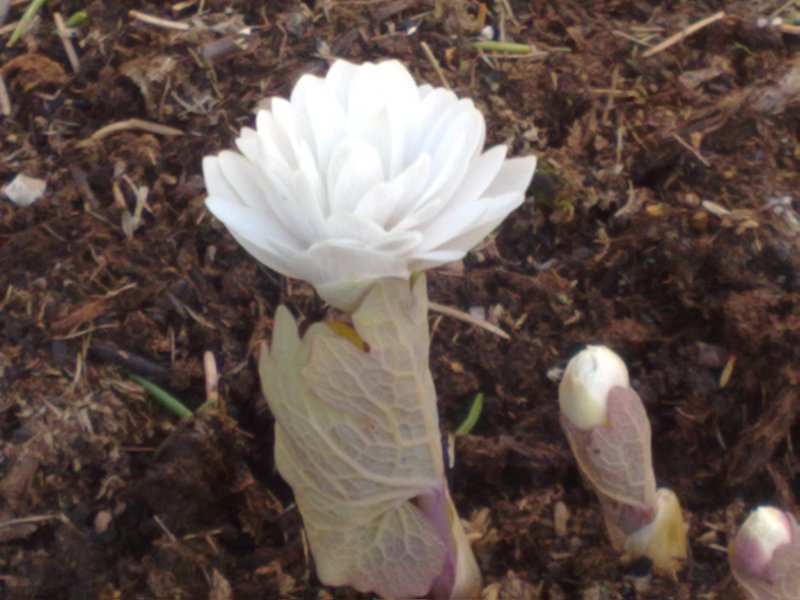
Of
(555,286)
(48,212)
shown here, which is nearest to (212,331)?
(48,212)

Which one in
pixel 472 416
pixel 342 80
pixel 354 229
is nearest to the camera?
pixel 354 229

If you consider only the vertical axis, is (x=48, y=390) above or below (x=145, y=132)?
below

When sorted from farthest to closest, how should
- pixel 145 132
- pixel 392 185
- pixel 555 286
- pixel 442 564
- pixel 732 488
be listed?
pixel 145 132
pixel 555 286
pixel 732 488
pixel 442 564
pixel 392 185

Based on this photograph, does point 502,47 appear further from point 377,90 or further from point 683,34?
point 377,90

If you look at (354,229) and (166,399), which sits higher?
(354,229)

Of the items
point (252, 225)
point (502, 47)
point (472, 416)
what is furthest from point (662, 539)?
point (502, 47)

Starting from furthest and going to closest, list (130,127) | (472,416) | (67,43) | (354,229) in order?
(67,43) → (130,127) → (472,416) → (354,229)

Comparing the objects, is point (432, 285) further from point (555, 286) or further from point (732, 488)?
point (732, 488)
